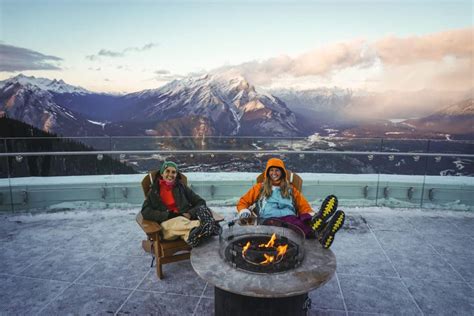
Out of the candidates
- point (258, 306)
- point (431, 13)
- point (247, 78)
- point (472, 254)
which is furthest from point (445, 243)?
point (247, 78)

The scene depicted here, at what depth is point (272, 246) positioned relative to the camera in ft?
7.04

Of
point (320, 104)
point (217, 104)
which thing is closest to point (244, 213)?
point (320, 104)

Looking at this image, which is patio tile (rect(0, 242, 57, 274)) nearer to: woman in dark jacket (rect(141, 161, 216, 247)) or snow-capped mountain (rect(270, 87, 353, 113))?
woman in dark jacket (rect(141, 161, 216, 247))

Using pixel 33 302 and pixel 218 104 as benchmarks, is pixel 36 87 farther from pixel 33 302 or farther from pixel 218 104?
pixel 33 302

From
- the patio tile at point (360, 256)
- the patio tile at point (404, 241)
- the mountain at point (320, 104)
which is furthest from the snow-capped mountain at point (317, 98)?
the patio tile at point (360, 256)

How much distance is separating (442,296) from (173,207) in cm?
262

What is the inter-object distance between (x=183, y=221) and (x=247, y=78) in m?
26.3

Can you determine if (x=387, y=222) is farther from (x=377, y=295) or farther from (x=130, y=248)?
(x=130, y=248)

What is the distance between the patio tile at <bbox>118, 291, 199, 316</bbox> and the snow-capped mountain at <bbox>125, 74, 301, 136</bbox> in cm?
1639

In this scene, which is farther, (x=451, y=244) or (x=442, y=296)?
(x=451, y=244)

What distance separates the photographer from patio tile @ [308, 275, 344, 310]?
2.45 m

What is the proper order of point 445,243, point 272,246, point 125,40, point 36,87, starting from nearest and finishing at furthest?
point 272,246 < point 445,243 < point 125,40 < point 36,87

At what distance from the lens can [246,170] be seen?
5109 millimetres

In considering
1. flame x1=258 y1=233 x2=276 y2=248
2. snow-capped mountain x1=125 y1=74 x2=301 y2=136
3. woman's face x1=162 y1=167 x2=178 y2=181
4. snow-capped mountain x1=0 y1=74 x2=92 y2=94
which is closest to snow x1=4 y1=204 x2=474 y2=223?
woman's face x1=162 y1=167 x2=178 y2=181
